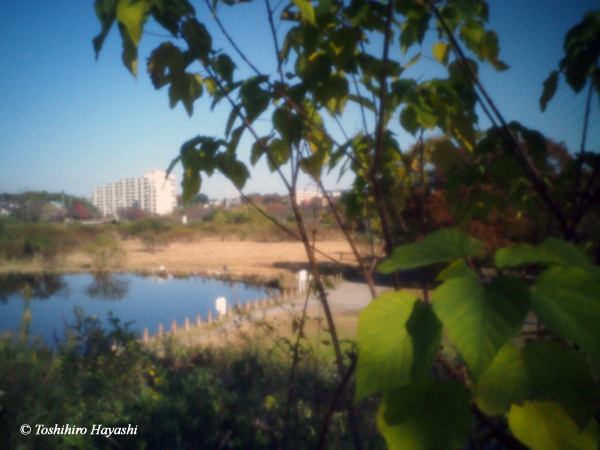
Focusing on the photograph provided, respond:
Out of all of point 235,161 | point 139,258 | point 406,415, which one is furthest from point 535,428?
point 139,258

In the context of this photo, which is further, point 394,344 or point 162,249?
point 162,249

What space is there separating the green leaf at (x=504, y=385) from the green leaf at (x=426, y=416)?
0.15ft

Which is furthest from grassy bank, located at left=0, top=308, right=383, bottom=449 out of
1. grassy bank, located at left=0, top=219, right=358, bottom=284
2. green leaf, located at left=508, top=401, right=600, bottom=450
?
grassy bank, located at left=0, top=219, right=358, bottom=284

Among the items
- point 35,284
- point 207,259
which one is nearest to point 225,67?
point 35,284

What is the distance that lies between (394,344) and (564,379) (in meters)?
0.23

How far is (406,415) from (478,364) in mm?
201

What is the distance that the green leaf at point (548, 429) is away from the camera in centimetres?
54

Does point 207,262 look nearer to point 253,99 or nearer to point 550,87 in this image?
point 253,99

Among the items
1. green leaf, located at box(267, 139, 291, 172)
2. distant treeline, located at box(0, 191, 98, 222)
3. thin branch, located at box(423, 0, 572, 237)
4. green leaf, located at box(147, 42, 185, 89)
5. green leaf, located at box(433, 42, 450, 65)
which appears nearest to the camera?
thin branch, located at box(423, 0, 572, 237)

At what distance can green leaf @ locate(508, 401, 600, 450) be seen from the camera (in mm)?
538

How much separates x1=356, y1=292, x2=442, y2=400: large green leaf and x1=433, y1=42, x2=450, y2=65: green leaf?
3.49 feet

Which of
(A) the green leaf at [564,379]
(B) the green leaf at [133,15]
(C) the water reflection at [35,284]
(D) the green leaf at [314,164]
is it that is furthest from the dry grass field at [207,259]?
(A) the green leaf at [564,379]

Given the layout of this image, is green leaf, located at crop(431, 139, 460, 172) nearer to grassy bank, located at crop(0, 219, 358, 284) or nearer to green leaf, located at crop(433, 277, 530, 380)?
green leaf, located at crop(433, 277, 530, 380)

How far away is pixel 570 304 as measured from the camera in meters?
0.47
